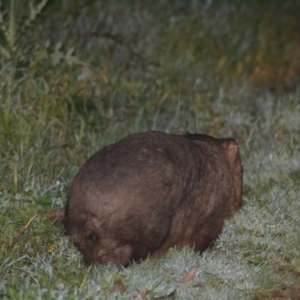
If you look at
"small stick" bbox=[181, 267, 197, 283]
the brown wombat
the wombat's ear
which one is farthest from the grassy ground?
the wombat's ear

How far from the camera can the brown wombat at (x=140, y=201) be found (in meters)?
4.55

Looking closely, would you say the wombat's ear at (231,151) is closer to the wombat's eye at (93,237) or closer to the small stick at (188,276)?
the small stick at (188,276)

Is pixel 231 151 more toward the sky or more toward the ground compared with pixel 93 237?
more toward the sky

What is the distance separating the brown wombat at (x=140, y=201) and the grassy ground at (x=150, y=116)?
126mm

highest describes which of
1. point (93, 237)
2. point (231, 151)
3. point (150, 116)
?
point (231, 151)

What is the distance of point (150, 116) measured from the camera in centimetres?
795

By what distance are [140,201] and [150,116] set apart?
3.44 m

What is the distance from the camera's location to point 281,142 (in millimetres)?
7293

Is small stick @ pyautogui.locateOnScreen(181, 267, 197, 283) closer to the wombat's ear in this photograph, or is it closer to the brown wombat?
the brown wombat

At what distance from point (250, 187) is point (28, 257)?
2.18m

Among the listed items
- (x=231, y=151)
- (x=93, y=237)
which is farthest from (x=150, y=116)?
(x=93, y=237)

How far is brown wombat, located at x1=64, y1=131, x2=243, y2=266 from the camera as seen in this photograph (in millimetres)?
4547

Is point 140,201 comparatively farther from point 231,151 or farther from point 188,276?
point 231,151

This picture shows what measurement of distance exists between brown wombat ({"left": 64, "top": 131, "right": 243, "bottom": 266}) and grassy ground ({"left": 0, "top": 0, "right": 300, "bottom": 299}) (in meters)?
0.13
